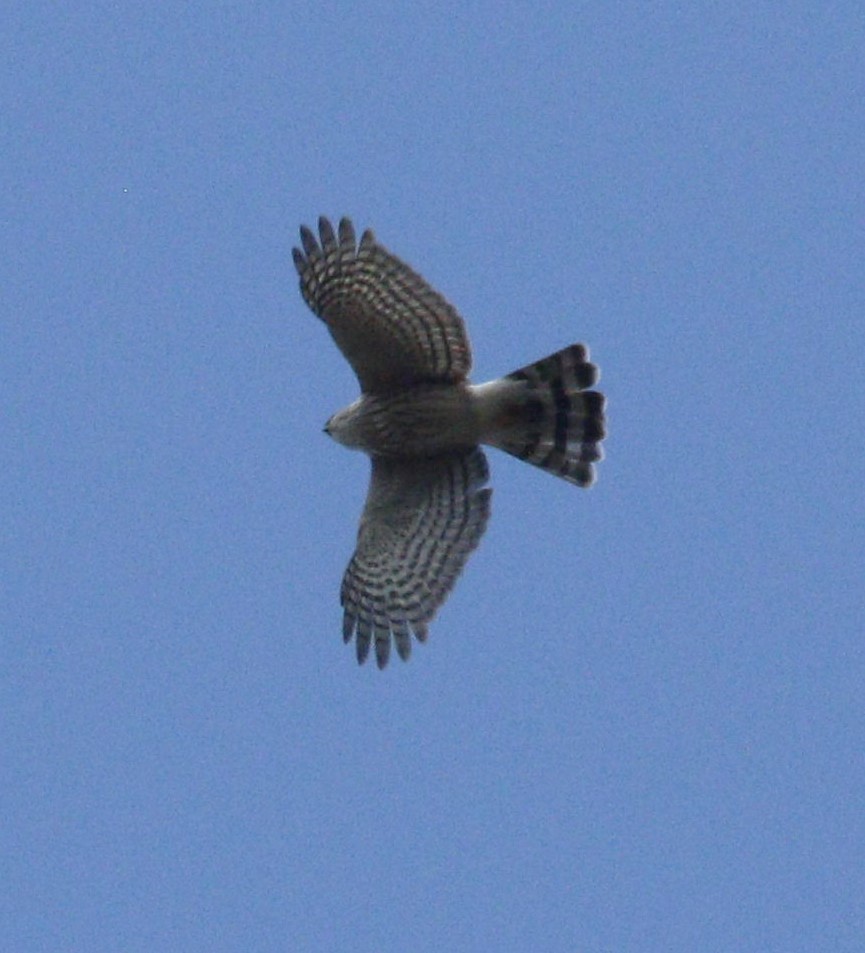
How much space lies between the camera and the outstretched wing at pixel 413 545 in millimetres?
19031

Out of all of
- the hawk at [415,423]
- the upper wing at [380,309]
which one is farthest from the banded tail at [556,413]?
the upper wing at [380,309]

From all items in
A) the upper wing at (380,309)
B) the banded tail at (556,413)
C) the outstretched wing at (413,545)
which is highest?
the upper wing at (380,309)

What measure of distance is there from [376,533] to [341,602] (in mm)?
457

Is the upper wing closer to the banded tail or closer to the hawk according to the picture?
the hawk

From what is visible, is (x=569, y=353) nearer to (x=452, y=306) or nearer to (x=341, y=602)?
(x=452, y=306)

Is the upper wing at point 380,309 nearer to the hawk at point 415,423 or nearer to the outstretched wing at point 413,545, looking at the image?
the hawk at point 415,423

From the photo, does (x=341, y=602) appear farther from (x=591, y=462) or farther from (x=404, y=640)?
(x=591, y=462)

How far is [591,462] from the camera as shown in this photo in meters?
18.8

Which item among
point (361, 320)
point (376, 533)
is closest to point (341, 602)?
point (376, 533)

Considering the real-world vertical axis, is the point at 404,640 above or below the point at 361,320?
below

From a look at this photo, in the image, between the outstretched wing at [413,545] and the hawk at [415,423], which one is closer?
the hawk at [415,423]

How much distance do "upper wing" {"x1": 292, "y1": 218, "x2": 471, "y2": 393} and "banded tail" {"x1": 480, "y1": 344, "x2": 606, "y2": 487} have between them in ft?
1.07

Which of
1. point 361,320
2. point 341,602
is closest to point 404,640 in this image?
point 341,602

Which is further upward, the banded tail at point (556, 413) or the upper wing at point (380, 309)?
the upper wing at point (380, 309)
